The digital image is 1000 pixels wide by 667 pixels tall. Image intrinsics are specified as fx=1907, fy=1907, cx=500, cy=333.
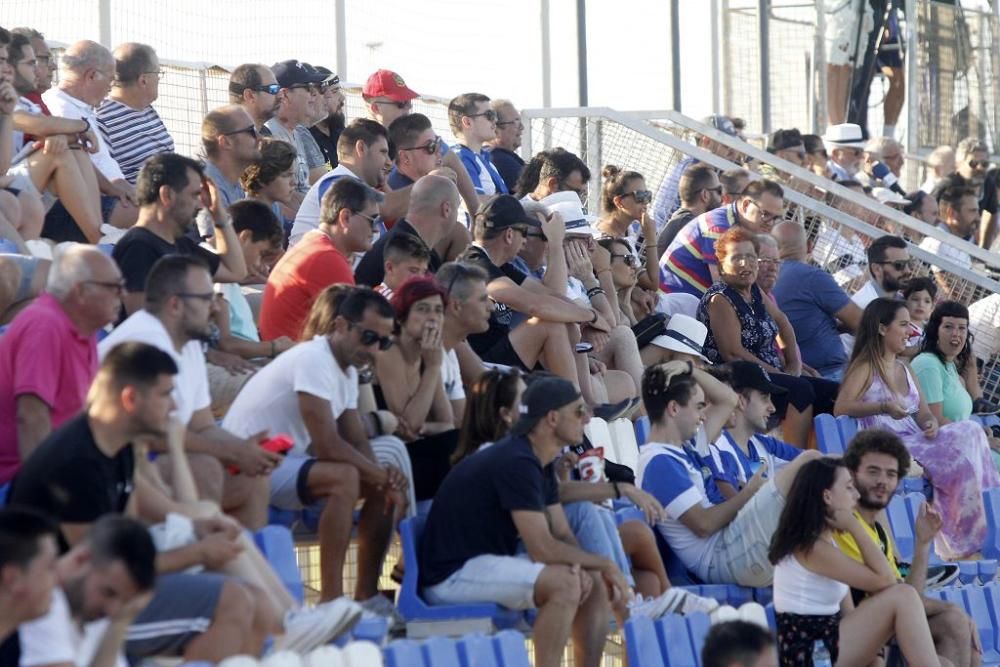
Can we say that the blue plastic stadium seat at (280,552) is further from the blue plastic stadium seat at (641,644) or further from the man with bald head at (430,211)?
the man with bald head at (430,211)

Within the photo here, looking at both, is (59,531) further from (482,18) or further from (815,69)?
(815,69)

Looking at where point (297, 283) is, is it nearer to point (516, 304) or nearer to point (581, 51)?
point (516, 304)

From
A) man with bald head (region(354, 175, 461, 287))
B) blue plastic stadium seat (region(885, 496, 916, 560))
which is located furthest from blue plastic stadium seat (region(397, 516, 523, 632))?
blue plastic stadium seat (region(885, 496, 916, 560))

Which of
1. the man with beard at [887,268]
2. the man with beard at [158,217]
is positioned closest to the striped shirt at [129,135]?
the man with beard at [158,217]

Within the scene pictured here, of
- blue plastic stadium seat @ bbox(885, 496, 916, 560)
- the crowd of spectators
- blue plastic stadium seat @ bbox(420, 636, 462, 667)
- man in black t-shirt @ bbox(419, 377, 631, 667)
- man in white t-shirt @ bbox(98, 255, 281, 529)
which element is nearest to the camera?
the crowd of spectators

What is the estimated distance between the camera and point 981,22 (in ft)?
65.0

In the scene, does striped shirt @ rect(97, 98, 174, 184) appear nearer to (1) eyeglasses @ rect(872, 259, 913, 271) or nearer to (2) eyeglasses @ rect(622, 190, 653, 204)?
(2) eyeglasses @ rect(622, 190, 653, 204)

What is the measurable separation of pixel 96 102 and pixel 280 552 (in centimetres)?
328

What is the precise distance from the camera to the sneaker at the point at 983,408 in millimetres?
10977

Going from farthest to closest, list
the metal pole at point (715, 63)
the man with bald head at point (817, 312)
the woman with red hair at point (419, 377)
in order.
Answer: the metal pole at point (715, 63), the man with bald head at point (817, 312), the woman with red hair at point (419, 377)

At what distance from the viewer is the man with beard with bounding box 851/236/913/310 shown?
11.3 meters

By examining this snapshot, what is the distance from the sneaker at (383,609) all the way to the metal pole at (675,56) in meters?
9.29

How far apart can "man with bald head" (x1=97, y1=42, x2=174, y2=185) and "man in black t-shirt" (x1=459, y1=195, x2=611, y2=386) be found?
1.70 meters

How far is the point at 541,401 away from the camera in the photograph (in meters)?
6.53
